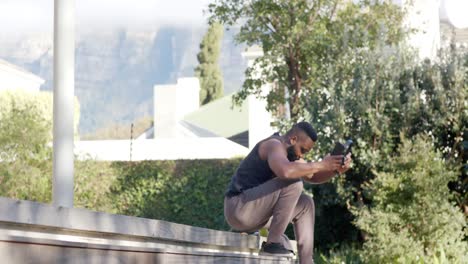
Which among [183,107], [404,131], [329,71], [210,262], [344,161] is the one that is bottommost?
[210,262]

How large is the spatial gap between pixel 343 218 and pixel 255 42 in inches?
198

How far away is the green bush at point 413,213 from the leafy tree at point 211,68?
51.5m

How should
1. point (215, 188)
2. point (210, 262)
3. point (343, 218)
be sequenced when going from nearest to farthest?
point (210, 262) < point (343, 218) < point (215, 188)

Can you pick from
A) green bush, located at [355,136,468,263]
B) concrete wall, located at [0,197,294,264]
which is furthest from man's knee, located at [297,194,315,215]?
green bush, located at [355,136,468,263]

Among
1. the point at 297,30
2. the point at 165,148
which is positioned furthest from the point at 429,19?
the point at 165,148

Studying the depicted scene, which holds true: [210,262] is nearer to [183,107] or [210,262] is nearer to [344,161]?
[344,161]

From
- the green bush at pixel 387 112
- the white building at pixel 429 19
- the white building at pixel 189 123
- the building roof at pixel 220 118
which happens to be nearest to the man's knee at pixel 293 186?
the green bush at pixel 387 112

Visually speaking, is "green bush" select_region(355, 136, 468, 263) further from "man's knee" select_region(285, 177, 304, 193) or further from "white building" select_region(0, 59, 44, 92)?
"white building" select_region(0, 59, 44, 92)

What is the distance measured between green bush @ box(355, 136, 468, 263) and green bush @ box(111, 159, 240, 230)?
586cm

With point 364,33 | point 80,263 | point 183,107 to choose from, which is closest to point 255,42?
point 364,33

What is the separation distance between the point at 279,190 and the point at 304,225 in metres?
0.42

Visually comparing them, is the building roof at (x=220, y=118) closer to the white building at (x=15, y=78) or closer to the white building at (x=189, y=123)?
the white building at (x=189, y=123)

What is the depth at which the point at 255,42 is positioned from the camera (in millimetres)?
22688

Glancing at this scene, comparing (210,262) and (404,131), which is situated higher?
(404,131)
